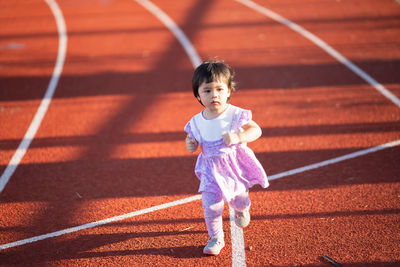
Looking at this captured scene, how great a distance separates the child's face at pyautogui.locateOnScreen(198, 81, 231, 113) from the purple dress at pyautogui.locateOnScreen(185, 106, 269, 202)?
20 centimetres

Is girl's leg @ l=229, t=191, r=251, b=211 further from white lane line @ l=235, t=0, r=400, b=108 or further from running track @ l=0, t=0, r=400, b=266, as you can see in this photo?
white lane line @ l=235, t=0, r=400, b=108

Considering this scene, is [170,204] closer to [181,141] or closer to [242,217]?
[242,217]

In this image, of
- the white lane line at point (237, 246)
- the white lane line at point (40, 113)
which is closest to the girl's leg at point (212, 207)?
the white lane line at point (237, 246)

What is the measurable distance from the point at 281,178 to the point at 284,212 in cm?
71

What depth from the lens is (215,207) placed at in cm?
370

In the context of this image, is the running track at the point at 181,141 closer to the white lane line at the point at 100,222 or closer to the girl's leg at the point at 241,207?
the white lane line at the point at 100,222

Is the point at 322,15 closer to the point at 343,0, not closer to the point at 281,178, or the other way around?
the point at 343,0

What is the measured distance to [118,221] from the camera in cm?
452

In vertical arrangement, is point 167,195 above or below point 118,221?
above

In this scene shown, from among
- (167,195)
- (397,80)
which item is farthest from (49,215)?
(397,80)

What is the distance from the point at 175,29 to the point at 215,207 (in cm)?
864

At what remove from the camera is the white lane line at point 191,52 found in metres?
3.89

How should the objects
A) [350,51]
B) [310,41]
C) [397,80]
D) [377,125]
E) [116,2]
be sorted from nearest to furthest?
1. [377,125]
2. [397,80]
3. [350,51]
4. [310,41]
5. [116,2]

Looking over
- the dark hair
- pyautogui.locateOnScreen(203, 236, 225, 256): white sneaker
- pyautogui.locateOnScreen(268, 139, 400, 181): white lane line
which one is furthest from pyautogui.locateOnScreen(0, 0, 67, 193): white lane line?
pyautogui.locateOnScreen(268, 139, 400, 181): white lane line
